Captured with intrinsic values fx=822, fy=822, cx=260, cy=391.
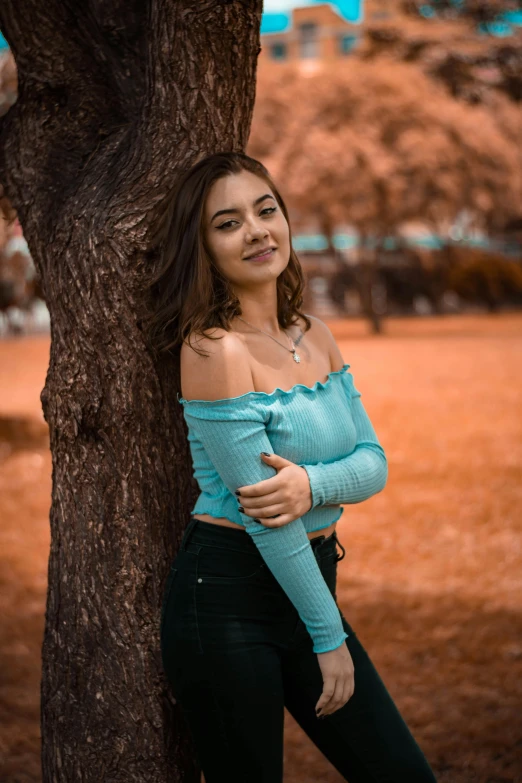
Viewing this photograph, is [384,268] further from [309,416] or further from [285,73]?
[309,416]

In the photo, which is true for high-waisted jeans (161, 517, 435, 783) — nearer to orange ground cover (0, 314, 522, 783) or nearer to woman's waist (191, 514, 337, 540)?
woman's waist (191, 514, 337, 540)

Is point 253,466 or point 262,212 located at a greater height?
point 262,212

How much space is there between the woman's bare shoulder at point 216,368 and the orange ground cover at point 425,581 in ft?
6.60

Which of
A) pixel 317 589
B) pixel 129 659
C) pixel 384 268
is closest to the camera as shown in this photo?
pixel 317 589

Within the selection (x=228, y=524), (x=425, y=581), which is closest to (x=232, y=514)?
(x=228, y=524)

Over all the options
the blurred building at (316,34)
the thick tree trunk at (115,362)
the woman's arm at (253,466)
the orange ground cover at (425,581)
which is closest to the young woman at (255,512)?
the woman's arm at (253,466)

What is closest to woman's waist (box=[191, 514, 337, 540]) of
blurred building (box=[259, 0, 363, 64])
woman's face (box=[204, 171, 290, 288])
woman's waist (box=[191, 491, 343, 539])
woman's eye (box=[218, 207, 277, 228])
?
woman's waist (box=[191, 491, 343, 539])

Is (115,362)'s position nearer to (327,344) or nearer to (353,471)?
(327,344)

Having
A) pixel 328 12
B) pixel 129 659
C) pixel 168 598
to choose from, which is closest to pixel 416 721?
pixel 129 659

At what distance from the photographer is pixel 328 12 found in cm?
4856

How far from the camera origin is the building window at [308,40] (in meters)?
49.9

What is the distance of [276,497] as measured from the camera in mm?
1699

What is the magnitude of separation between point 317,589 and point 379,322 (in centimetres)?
2057

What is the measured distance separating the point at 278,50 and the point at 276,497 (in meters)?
55.1
